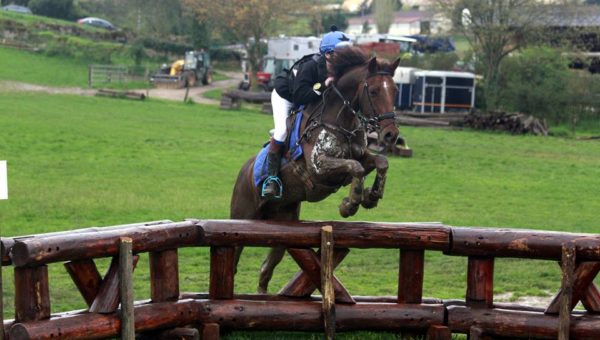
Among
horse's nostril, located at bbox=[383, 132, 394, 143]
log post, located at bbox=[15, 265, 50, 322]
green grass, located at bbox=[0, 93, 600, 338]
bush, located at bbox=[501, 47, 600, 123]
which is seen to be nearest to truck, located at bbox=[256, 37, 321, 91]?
bush, located at bbox=[501, 47, 600, 123]

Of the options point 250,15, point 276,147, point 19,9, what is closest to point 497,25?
point 250,15

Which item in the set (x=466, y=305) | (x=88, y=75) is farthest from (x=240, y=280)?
(x=88, y=75)

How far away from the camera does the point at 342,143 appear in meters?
10.6

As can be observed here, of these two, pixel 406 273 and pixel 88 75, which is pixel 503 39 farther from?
pixel 406 273

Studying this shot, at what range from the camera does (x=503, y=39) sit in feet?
168

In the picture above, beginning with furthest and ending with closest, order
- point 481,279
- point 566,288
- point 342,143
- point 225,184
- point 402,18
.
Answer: point 402,18 → point 225,184 → point 342,143 → point 481,279 → point 566,288

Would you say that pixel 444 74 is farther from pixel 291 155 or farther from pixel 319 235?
pixel 319 235

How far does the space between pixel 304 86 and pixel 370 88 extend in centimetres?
107

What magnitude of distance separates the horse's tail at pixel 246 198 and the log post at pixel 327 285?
244 centimetres

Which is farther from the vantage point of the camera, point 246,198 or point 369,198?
point 246,198

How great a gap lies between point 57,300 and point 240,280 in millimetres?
2734

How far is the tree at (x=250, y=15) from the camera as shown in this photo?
218ft

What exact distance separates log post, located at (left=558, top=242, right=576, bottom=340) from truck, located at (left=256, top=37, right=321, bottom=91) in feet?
175

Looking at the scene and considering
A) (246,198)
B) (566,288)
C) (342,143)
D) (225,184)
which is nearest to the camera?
(566,288)
